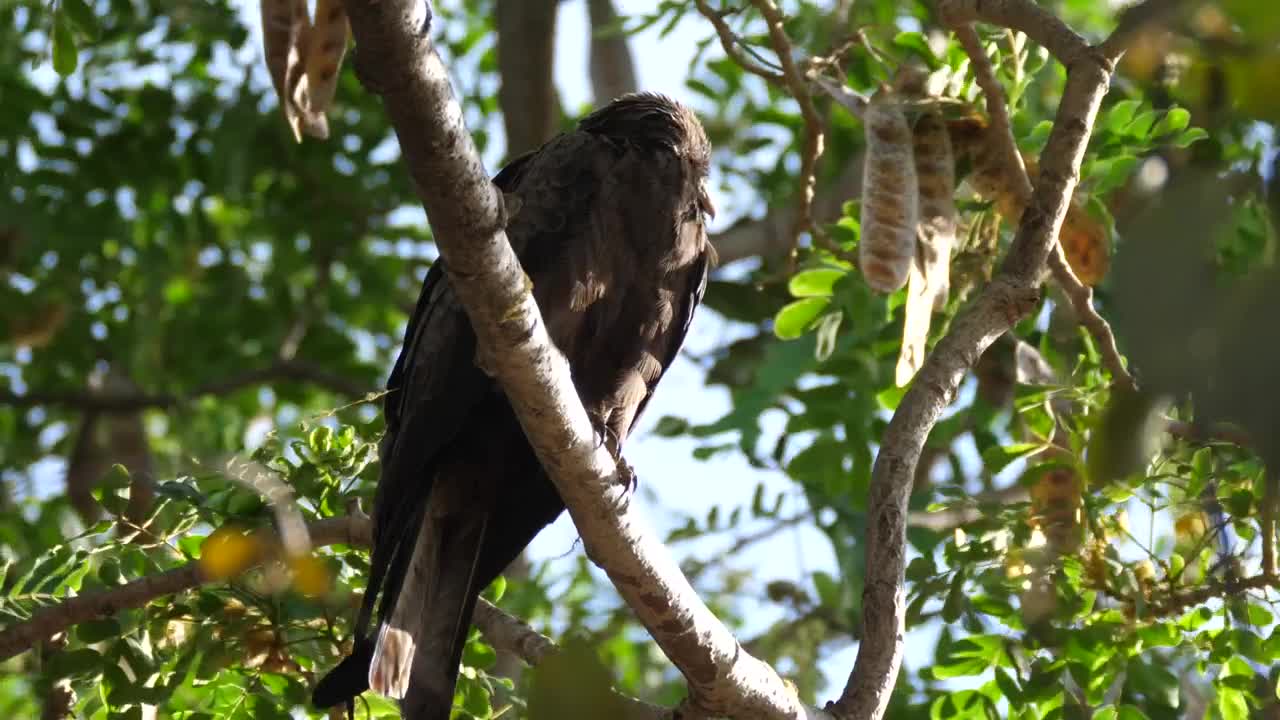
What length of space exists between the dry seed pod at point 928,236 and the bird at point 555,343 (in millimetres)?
549

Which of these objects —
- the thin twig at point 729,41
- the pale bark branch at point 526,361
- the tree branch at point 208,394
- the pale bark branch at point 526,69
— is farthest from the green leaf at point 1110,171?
→ the tree branch at point 208,394

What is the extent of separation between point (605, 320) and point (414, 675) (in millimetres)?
901

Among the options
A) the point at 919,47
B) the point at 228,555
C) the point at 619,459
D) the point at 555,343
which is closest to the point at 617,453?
the point at 619,459

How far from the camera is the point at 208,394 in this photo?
567 centimetres

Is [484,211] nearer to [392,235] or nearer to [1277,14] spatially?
[1277,14]

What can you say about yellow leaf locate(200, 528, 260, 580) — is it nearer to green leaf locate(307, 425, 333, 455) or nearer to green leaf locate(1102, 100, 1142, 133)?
green leaf locate(307, 425, 333, 455)

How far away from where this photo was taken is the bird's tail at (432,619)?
2.70m

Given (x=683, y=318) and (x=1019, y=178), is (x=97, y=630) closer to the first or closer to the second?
Answer: (x=683, y=318)

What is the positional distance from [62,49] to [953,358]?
Result: 6.09 feet

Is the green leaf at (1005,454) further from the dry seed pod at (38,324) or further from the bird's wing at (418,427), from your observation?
the dry seed pod at (38,324)

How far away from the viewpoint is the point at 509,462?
3.19m

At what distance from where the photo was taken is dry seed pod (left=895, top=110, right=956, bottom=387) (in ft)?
9.37

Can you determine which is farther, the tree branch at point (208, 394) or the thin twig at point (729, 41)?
the tree branch at point (208, 394)

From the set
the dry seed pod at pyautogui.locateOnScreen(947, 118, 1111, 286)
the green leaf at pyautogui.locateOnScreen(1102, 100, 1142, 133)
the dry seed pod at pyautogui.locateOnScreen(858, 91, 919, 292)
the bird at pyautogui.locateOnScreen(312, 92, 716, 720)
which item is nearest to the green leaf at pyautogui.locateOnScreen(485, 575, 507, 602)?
the bird at pyautogui.locateOnScreen(312, 92, 716, 720)
